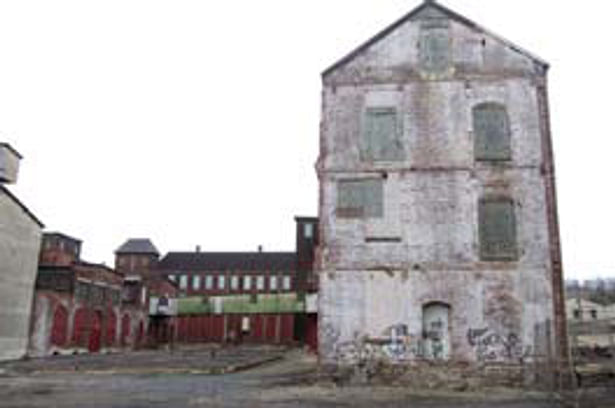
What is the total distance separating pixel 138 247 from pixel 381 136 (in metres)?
51.9

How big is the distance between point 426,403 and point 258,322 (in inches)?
1669

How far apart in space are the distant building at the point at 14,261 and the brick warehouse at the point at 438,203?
723 inches

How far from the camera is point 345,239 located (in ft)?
64.2

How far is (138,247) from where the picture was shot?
2621 inches

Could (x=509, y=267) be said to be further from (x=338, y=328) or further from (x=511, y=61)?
(x=511, y=61)

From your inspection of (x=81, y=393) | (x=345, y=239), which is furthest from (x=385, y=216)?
(x=81, y=393)

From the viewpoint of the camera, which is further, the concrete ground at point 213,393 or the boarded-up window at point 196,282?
the boarded-up window at point 196,282

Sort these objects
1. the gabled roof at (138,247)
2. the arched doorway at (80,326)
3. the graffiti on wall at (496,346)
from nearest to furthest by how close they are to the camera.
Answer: the graffiti on wall at (496,346)
the arched doorway at (80,326)
the gabled roof at (138,247)

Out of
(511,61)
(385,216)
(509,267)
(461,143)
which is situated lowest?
(509,267)

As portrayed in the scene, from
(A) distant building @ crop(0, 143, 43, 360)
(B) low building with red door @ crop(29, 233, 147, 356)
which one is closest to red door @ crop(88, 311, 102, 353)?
(B) low building with red door @ crop(29, 233, 147, 356)

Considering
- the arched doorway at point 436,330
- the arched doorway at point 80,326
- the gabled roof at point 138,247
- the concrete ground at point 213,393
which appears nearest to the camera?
the concrete ground at point 213,393

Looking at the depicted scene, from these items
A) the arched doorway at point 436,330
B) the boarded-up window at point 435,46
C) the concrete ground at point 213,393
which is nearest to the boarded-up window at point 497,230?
the arched doorway at point 436,330

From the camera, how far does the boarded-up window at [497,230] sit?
18797 millimetres

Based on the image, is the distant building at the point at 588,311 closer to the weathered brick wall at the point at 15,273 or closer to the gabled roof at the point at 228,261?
the gabled roof at the point at 228,261
